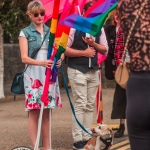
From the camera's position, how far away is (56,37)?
234 inches

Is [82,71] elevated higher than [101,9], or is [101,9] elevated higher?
[101,9]

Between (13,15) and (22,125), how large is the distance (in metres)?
5.89

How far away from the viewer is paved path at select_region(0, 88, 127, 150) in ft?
25.8

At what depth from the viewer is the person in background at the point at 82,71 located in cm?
717

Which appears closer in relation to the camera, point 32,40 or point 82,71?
point 32,40

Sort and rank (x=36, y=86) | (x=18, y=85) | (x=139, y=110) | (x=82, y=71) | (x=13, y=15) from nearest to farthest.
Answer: (x=139, y=110) → (x=36, y=86) → (x=18, y=85) → (x=82, y=71) → (x=13, y=15)

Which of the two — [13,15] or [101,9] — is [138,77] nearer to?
[101,9]

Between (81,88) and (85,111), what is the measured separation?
381 mm

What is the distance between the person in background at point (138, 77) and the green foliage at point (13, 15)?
10.9m

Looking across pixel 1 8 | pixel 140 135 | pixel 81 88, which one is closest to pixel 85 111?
pixel 81 88

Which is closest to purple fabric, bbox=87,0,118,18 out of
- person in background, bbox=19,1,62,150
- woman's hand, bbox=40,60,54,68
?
woman's hand, bbox=40,60,54,68

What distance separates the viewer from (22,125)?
31.7 ft

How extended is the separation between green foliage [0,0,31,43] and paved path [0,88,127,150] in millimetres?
2280

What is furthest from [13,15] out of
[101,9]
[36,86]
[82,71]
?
[101,9]
